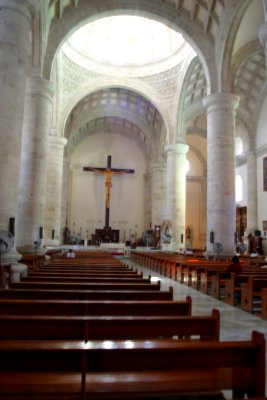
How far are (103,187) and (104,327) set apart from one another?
34241 millimetres

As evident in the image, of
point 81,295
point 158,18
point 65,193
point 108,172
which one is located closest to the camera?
point 81,295

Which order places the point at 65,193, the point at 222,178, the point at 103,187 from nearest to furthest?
the point at 222,178 → the point at 65,193 → the point at 103,187

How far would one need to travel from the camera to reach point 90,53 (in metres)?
26.9

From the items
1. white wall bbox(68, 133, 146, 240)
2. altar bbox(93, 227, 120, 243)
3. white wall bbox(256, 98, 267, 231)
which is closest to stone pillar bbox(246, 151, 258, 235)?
white wall bbox(256, 98, 267, 231)

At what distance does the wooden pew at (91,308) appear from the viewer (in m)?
3.23

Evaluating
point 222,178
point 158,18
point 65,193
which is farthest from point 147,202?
point 222,178

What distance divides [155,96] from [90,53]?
20.0 ft

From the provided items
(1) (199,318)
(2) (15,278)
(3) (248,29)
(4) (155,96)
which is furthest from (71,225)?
(1) (199,318)

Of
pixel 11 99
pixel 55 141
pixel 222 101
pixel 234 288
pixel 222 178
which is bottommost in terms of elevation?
pixel 234 288

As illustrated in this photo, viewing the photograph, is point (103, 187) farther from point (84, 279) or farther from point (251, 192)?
point (84, 279)

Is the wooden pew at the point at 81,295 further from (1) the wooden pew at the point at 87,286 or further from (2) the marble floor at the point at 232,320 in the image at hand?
(2) the marble floor at the point at 232,320

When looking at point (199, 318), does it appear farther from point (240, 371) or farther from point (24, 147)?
point (24, 147)

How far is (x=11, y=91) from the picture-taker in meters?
8.44

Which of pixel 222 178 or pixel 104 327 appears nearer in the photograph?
pixel 104 327
